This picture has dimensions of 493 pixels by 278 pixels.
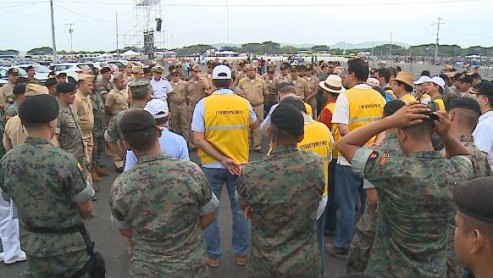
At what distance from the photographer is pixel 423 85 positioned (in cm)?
720

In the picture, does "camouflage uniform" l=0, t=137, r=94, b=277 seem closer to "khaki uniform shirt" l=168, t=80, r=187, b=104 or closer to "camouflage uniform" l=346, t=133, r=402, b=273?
"camouflage uniform" l=346, t=133, r=402, b=273

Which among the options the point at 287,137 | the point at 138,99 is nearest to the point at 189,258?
the point at 287,137

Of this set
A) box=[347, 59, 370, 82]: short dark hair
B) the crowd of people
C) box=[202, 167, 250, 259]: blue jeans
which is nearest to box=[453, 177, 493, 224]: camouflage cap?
the crowd of people

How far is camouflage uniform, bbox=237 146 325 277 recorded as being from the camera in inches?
107

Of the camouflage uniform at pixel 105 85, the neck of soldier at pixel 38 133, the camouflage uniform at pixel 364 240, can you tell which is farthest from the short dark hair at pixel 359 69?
the camouflage uniform at pixel 105 85

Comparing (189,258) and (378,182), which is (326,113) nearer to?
(378,182)

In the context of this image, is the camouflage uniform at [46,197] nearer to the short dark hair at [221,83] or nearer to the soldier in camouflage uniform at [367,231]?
the short dark hair at [221,83]

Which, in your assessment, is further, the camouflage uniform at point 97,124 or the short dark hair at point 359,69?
the camouflage uniform at point 97,124

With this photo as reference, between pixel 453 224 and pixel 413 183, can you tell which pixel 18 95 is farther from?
pixel 453 224

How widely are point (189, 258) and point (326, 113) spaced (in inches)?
115

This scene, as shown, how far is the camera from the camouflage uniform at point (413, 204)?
7.73 ft

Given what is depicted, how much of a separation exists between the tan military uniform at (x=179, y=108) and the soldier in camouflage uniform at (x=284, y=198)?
25.4 feet

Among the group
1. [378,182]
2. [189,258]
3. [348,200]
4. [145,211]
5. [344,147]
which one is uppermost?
[344,147]

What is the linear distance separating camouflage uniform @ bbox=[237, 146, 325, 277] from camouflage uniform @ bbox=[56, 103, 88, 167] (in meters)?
3.84
